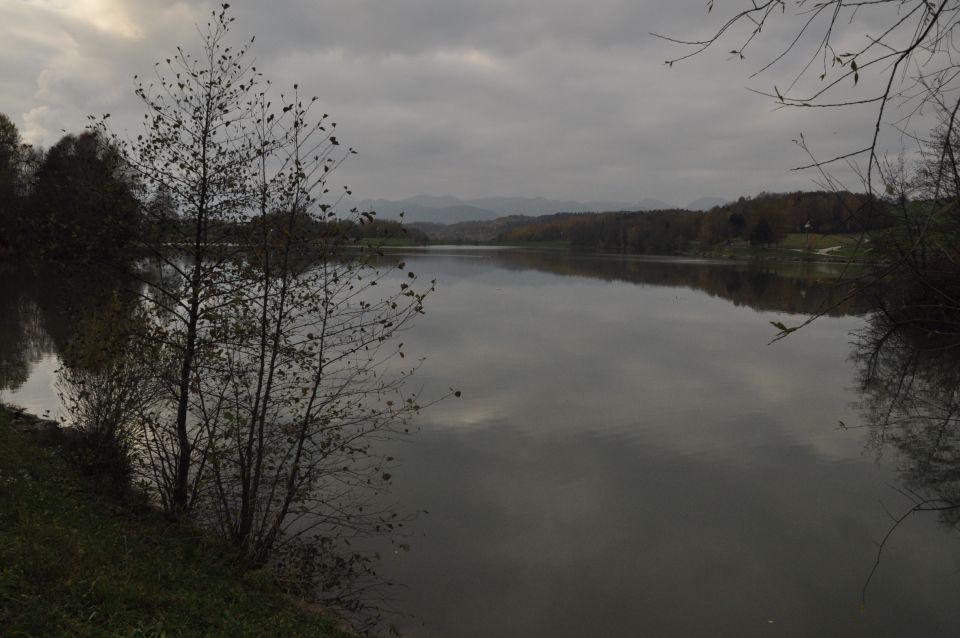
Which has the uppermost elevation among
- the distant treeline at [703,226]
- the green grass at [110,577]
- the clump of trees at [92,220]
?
the distant treeline at [703,226]

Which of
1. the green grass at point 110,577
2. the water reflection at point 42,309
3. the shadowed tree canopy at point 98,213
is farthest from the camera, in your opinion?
the water reflection at point 42,309

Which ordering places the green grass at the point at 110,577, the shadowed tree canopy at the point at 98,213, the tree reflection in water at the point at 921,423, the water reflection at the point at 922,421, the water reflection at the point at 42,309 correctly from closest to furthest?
the green grass at the point at 110,577 → the shadowed tree canopy at the point at 98,213 → the water reflection at the point at 42,309 → the tree reflection in water at the point at 921,423 → the water reflection at the point at 922,421

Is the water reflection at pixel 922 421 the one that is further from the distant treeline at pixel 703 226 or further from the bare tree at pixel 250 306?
the distant treeline at pixel 703 226

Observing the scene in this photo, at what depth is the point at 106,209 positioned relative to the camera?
28.9ft

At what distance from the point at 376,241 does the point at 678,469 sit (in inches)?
359

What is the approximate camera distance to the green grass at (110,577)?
5.24 m

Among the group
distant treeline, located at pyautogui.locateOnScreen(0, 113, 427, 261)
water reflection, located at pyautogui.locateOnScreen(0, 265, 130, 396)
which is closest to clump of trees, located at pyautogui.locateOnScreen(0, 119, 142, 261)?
distant treeline, located at pyautogui.locateOnScreen(0, 113, 427, 261)

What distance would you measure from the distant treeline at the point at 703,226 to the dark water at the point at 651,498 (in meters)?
88.7

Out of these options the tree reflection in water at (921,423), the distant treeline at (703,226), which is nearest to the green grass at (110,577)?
the tree reflection in water at (921,423)

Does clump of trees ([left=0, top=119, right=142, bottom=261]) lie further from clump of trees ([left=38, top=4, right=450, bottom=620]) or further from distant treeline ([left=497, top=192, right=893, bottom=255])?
distant treeline ([left=497, top=192, right=893, bottom=255])

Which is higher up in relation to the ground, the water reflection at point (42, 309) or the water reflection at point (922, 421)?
the water reflection at point (42, 309)

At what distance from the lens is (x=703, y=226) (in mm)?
137125

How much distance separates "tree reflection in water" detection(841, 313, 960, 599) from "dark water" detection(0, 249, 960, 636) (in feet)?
0.78

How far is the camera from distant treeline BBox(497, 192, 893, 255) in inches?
4495
